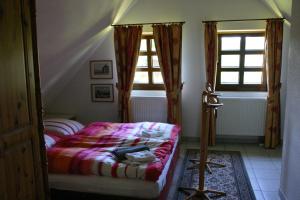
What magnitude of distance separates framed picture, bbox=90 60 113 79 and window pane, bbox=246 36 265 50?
2314 mm

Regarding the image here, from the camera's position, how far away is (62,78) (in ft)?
14.8

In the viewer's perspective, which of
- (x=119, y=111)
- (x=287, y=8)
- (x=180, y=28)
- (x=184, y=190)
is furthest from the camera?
(x=119, y=111)

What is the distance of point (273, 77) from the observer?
4.19 meters

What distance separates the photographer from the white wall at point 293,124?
2350mm

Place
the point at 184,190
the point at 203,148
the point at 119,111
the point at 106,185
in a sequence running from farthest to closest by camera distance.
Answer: the point at 119,111 < the point at 184,190 < the point at 203,148 < the point at 106,185

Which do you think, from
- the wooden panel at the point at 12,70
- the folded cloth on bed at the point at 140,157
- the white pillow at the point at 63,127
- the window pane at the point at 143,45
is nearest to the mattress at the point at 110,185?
the folded cloth on bed at the point at 140,157

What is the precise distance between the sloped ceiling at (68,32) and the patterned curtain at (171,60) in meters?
0.78

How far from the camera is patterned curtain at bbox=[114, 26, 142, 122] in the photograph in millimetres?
4434

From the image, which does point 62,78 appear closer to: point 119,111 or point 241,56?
point 119,111

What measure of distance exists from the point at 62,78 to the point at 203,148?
277 cm

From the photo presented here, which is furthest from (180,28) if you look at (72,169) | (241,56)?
(72,169)

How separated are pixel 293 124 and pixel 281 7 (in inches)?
84.7

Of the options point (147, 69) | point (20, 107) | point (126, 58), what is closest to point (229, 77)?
point (147, 69)

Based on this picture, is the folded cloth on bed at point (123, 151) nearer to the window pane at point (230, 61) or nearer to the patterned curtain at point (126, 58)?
the patterned curtain at point (126, 58)
